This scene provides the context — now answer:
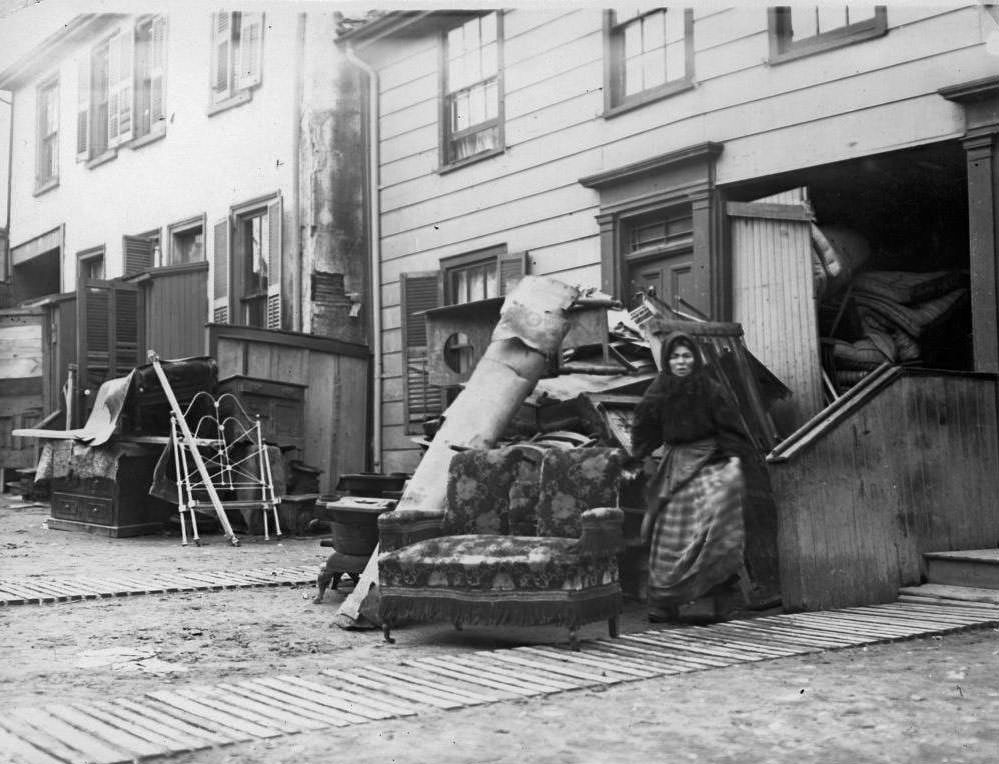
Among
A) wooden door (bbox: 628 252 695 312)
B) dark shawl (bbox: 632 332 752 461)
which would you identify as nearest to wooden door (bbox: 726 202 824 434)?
wooden door (bbox: 628 252 695 312)

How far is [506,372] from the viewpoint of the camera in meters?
8.51

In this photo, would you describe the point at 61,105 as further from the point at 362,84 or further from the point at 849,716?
the point at 849,716

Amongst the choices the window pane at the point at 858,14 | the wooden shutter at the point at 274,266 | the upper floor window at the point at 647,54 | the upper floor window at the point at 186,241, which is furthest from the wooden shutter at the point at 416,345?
the window pane at the point at 858,14

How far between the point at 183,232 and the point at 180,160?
111 cm

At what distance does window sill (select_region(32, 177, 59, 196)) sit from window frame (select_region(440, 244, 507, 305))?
8.69 metres

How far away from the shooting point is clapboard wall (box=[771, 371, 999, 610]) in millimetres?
7301

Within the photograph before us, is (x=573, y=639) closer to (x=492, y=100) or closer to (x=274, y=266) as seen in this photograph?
(x=492, y=100)

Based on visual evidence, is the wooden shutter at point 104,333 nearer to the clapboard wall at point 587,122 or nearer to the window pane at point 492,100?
the clapboard wall at point 587,122

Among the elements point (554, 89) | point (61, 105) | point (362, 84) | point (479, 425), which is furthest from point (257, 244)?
point (479, 425)

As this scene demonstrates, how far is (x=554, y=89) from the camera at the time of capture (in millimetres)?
11891

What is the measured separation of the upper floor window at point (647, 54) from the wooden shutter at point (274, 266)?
5.51 metres

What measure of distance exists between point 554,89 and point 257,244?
18.5 feet

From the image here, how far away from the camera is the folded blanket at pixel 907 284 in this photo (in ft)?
33.0

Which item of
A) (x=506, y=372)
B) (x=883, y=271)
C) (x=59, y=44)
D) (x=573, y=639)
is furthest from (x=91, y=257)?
(x=573, y=639)
